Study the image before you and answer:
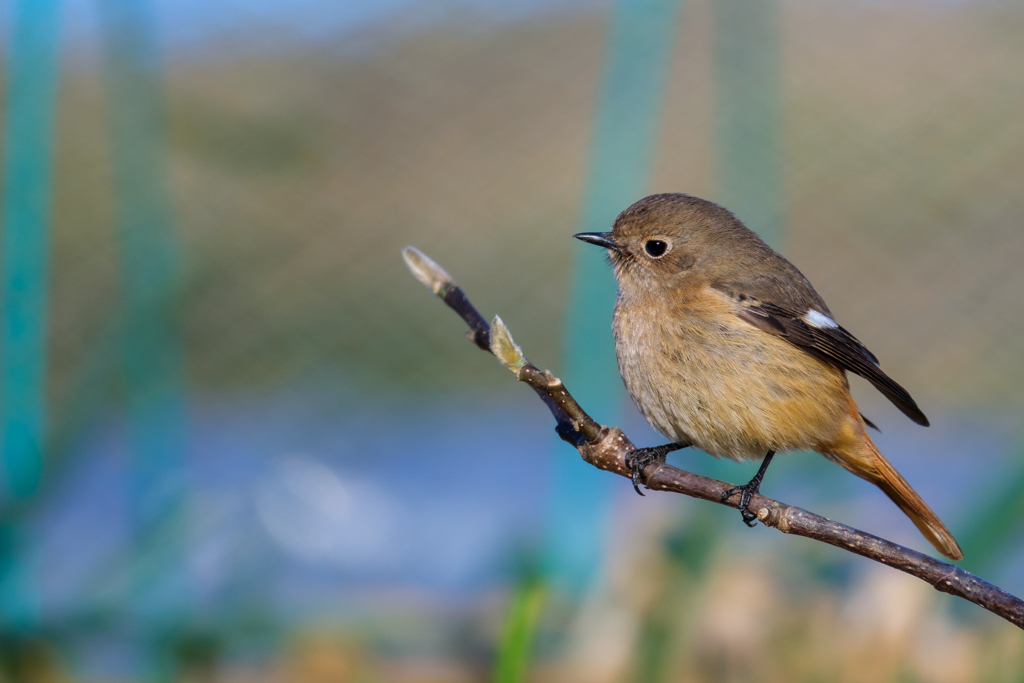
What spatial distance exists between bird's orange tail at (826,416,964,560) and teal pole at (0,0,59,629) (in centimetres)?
346

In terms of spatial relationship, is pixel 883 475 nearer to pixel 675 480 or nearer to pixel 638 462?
pixel 638 462

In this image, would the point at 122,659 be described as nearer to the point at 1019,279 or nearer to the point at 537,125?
the point at 537,125

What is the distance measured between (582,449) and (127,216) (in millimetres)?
4112

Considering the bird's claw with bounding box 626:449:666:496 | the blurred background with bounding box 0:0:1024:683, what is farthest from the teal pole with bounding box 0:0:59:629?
the bird's claw with bounding box 626:449:666:496

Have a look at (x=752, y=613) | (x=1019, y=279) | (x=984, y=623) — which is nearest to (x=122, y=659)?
(x=752, y=613)

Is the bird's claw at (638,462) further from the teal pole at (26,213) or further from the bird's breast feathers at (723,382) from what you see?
the teal pole at (26,213)

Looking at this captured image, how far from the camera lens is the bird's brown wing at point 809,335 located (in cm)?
247

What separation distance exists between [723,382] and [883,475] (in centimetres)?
48

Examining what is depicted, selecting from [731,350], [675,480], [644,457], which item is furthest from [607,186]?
[675,480]

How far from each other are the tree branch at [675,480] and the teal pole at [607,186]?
297 centimetres

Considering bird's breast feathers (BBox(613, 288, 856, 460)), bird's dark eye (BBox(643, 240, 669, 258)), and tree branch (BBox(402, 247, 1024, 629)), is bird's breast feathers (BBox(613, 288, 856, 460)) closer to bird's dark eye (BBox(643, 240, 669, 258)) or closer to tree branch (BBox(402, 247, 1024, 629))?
bird's dark eye (BBox(643, 240, 669, 258))

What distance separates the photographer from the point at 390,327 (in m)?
6.75

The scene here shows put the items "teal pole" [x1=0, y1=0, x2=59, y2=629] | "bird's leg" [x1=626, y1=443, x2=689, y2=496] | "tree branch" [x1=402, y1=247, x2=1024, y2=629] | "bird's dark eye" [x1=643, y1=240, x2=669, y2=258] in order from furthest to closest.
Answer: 1. "teal pole" [x1=0, y1=0, x2=59, y2=629]
2. "bird's dark eye" [x1=643, y1=240, x2=669, y2=258]
3. "bird's leg" [x1=626, y1=443, x2=689, y2=496]
4. "tree branch" [x1=402, y1=247, x2=1024, y2=629]

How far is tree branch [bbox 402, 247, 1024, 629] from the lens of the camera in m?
1.38
